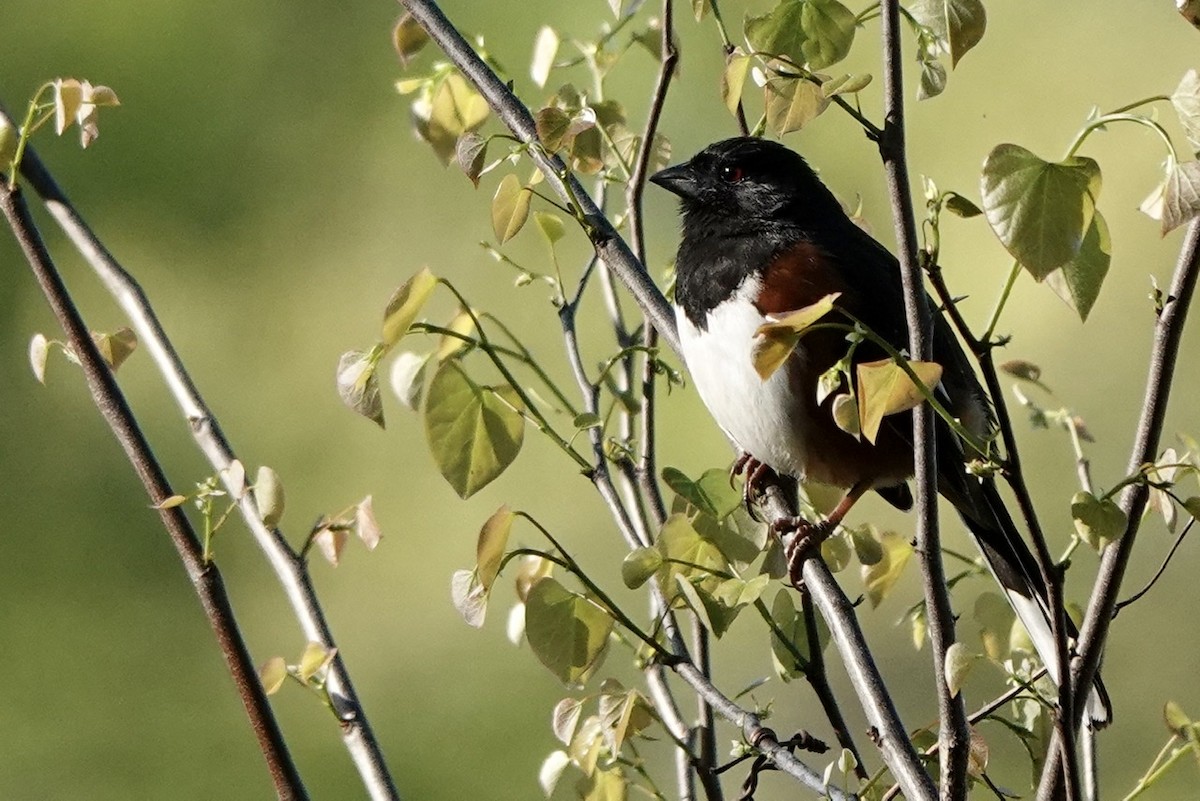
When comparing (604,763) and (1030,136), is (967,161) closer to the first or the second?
(1030,136)

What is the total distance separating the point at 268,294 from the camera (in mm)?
4867

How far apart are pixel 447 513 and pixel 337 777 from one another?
2.94 ft

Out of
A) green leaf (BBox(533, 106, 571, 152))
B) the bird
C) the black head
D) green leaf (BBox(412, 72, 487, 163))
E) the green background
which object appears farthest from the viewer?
the green background

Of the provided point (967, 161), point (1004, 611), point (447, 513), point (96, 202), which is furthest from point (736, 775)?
point (96, 202)

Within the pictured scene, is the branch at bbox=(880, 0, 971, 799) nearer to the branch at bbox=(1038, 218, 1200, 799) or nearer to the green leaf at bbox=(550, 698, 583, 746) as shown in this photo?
the branch at bbox=(1038, 218, 1200, 799)

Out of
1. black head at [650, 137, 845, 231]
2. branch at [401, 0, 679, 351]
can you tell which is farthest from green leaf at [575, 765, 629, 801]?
black head at [650, 137, 845, 231]

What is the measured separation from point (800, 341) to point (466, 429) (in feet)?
2.62

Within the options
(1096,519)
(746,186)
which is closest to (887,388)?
(1096,519)

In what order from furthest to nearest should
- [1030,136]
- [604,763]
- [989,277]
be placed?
1. [1030,136]
2. [989,277]
3. [604,763]

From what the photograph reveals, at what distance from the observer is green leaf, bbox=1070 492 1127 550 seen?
36.9 inches

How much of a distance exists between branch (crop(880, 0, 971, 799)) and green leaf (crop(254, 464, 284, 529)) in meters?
0.50

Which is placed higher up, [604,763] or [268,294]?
[268,294]

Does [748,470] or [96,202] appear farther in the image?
[96,202]

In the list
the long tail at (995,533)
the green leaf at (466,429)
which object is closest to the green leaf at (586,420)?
the green leaf at (466,429)
